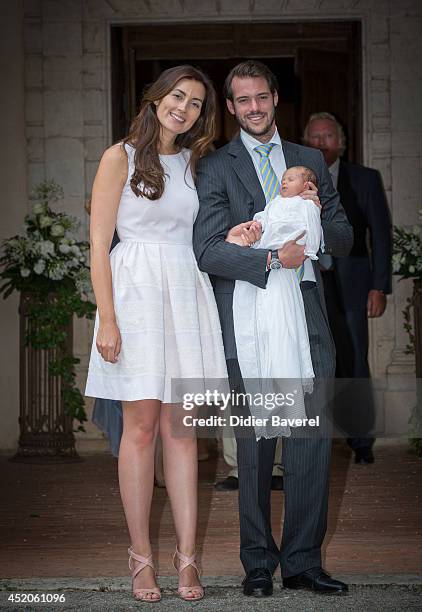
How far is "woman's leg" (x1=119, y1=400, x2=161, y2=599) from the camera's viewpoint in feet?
14.1

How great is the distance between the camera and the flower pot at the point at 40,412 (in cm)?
812

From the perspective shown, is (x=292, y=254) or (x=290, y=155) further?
(x=290, y=155)

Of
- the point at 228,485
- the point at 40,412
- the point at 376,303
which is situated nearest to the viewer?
the point at 228,485

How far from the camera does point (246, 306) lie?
4.35 meters

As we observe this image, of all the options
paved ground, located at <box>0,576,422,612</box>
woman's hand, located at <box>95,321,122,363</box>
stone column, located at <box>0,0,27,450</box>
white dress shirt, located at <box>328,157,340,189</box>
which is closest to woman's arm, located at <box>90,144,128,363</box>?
woman's hand, located at <box>95,321,122,363</box>

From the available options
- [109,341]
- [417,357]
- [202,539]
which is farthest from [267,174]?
[417,357]

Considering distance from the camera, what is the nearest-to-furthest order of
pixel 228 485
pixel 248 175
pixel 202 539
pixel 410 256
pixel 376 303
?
pixel 248 175 < pixel 202 539 < pixel 228 485 < pixel 376 303 < pixel 410 256

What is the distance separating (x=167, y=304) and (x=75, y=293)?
3857mm

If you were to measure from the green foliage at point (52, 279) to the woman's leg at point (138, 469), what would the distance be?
12.0ft

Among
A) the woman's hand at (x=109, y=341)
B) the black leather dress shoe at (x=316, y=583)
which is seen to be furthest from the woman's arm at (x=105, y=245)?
the black leather dress shoe at (x=316, y=583)

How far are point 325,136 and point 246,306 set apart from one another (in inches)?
126

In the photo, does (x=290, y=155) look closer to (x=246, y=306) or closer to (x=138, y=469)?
(x=246, y=306)

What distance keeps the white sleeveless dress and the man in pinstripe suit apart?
0.32 ft

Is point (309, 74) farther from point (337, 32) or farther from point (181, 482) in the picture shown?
point (181, 482)
